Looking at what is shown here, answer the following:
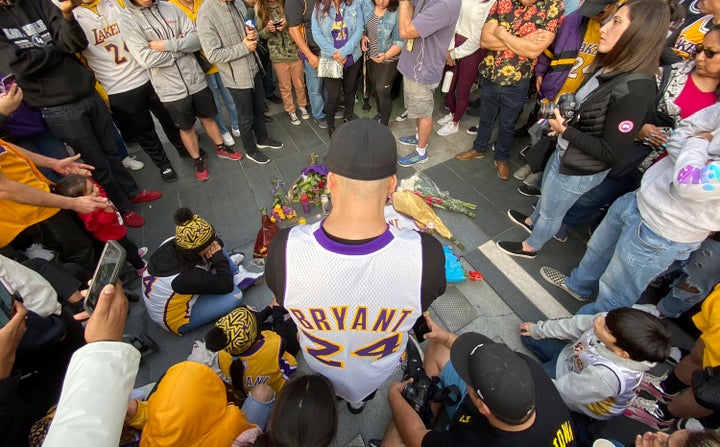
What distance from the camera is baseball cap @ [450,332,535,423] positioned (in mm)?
1505

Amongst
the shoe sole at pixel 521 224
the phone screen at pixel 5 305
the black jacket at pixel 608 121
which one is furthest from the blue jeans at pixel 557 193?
the phone screen at pixel 5 305

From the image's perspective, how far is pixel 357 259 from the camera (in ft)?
4.68

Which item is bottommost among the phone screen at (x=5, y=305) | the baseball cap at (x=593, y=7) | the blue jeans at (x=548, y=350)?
the blue jeans at (x=548, y=350)

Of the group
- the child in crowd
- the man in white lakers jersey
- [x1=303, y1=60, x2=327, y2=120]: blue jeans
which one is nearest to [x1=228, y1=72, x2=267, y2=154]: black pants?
[x1=303, y1=60, x2=327, y2=120]: blue jeans

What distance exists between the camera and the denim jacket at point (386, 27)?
4.38m

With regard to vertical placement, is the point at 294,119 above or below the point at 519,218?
above

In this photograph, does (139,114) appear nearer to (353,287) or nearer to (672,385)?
(353,287)

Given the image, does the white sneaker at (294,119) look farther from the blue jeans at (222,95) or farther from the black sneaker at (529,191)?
the black sneaker at (529,191)

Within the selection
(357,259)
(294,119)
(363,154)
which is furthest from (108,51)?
(357,259)

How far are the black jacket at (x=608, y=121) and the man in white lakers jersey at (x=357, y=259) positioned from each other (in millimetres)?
1859

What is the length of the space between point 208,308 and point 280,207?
4.82ft

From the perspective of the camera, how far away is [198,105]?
14.2 feet

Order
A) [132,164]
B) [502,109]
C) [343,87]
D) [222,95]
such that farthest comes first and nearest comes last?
[343,87]
[222,95]
[132,164]
[502,109]

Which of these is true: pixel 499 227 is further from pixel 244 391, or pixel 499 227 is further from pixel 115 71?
pixel 115 71
